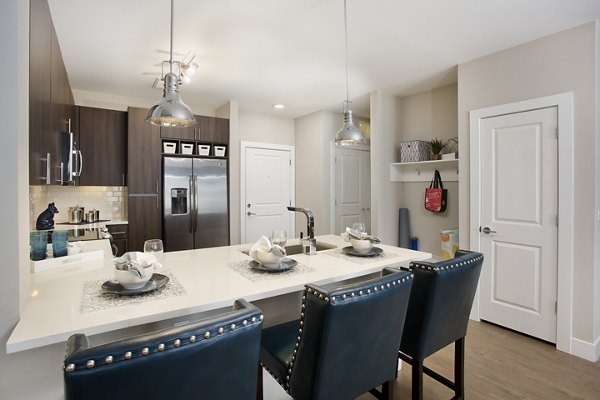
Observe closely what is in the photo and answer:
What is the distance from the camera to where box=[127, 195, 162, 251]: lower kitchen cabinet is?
3.89 meters

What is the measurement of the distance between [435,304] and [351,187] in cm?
384

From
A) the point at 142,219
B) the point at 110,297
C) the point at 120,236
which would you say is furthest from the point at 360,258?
the point at 120,236

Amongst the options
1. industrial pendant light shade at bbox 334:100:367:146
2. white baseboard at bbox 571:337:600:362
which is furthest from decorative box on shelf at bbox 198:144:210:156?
white baseboard at bbox 571:337:600:362

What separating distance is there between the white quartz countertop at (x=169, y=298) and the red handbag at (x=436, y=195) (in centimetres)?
188

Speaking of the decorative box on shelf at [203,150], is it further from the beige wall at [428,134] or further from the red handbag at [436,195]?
the red handbag at [436,195]

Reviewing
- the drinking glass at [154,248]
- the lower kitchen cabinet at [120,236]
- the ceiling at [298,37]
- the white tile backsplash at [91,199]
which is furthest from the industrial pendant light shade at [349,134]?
the white tile backsplash at [91,199]

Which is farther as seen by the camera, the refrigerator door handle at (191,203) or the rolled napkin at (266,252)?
the refrigerator door handle at (191,203)

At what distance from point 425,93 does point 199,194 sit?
329 centimetres

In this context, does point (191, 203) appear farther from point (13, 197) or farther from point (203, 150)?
point (13, 197)

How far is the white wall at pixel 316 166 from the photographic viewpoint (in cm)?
491

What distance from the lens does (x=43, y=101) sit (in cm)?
174

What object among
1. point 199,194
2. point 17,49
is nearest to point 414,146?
point 199,194

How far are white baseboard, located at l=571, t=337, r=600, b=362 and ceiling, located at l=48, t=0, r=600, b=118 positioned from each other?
2.45 metres

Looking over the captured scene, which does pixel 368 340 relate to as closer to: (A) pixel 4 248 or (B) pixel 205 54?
(A) pixel 4 248
